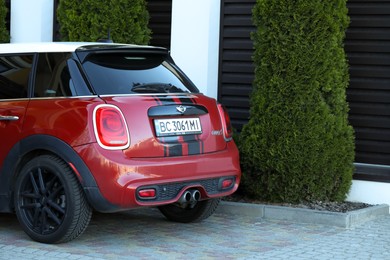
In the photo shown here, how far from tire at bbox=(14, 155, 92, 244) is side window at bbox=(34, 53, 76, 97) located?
55cm

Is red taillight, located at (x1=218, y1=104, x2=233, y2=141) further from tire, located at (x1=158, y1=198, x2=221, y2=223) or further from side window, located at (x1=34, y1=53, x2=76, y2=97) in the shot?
side window, located at (x1=34, y1=53, x2=76, y2=97)

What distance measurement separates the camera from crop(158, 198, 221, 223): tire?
24.7ft

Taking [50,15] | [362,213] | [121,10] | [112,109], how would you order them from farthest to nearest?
[50,15]
[121,10]
[362,213]
[112,109]

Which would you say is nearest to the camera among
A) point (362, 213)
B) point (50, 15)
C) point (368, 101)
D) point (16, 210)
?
point (16, 210)

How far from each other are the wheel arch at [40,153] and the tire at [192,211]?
1400 mm

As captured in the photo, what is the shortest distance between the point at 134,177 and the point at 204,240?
1.07m

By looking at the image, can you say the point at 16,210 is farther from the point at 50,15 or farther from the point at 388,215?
the point at 50,15

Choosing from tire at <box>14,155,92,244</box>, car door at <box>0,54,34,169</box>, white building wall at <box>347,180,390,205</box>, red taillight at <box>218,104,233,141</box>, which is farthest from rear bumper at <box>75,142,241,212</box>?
white building wall at <box>347,180,390,205</box>

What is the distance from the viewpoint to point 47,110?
6.60 meters

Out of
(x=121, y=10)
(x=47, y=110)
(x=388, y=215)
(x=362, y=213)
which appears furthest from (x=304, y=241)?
(x=121, y=10)

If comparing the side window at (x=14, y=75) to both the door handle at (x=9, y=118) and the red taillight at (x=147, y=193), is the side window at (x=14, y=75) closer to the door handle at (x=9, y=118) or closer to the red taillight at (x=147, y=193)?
the door handle at (x=9, y=118)

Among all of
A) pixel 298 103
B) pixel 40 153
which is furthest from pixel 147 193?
pixel 298 103

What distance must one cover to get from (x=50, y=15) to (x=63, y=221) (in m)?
5.32

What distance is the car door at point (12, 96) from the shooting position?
679cm
